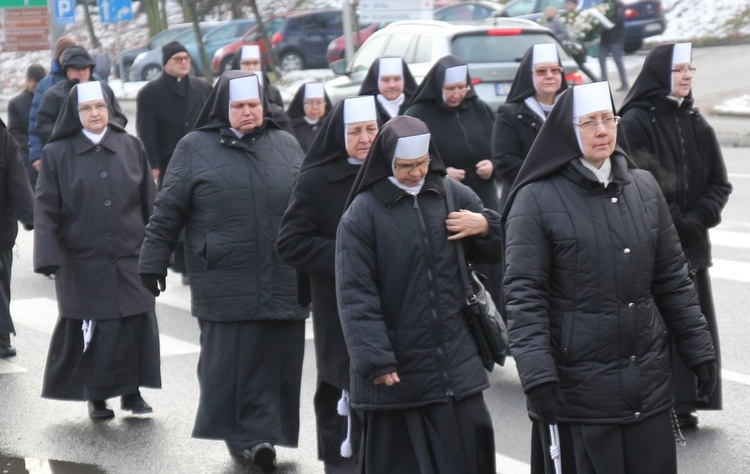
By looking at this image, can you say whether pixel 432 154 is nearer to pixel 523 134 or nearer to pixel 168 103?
pixel 523 134

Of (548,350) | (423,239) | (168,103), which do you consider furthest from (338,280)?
(168,103)

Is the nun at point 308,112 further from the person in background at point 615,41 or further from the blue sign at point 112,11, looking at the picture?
the blue sign at point 112,11

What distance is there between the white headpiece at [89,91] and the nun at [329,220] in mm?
2191

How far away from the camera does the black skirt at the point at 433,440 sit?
565cm

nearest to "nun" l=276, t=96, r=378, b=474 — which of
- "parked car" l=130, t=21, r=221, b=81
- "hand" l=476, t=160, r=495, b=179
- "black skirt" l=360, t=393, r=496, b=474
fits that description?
"black skirt" l=360, t=393, r=496, b=474

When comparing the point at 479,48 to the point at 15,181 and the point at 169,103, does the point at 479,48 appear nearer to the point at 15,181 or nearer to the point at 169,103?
the point at 169,103

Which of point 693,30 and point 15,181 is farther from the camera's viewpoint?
point 693,30

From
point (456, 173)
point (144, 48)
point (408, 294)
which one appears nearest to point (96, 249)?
point (456, 173)

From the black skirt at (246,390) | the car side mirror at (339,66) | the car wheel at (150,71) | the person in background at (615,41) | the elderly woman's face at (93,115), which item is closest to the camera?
the black skirt at (246,390)

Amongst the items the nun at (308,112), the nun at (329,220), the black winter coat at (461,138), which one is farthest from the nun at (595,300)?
the nun at (308,112)

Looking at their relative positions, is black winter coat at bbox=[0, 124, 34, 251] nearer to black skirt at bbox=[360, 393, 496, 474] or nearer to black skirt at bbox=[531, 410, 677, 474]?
black skirt at bbox=[360, 393, 496, 474]

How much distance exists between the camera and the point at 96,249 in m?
8.38

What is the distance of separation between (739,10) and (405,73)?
22.5 meters

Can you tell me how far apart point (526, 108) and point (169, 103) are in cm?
382
